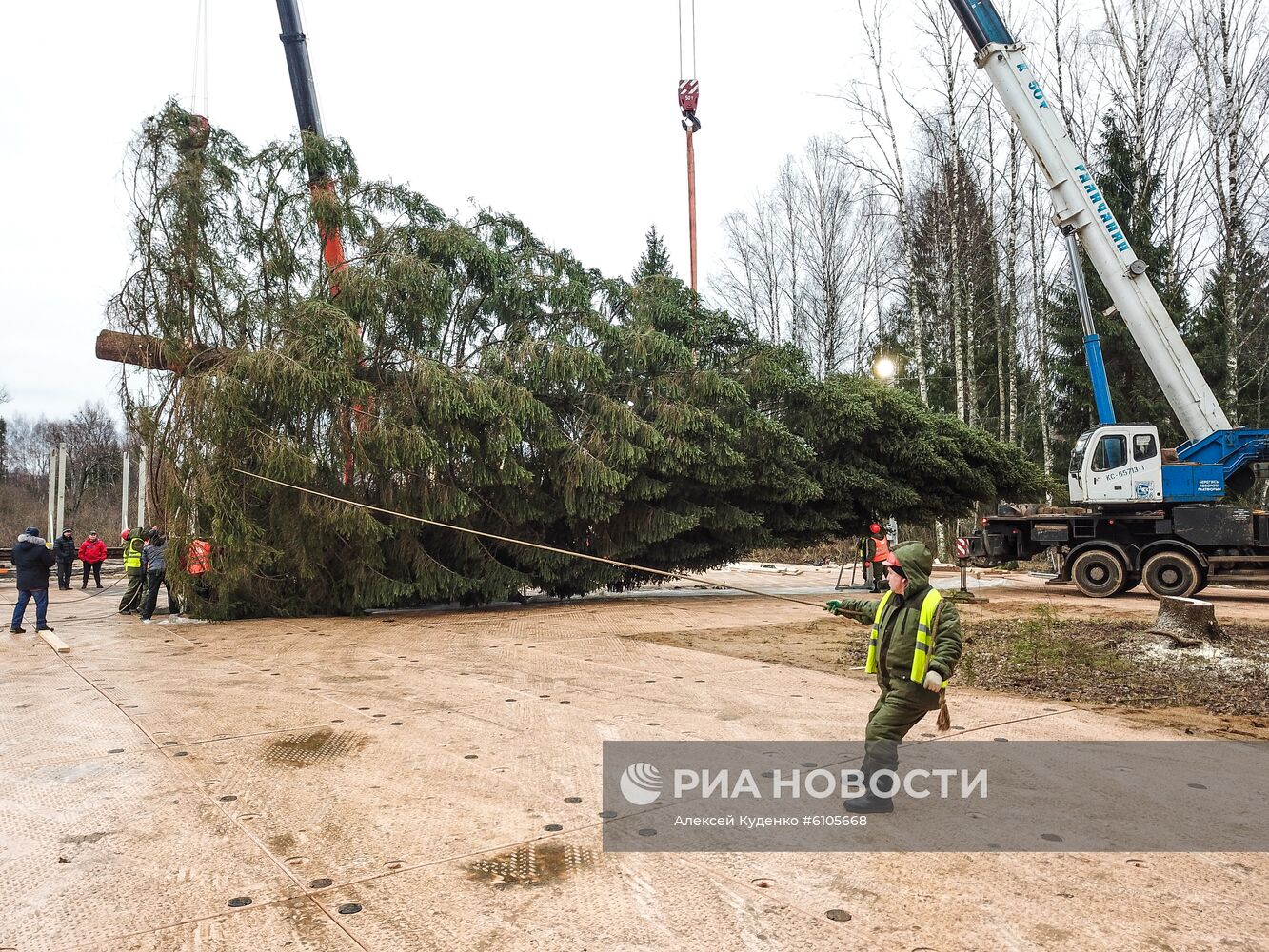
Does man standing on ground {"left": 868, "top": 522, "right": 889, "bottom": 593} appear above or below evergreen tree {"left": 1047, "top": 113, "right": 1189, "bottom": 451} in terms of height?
below

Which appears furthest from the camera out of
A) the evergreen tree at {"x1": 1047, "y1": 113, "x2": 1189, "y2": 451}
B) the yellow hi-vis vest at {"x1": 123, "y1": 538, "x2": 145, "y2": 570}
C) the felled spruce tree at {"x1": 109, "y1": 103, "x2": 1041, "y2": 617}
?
the evergreen tree at {"x1": 1047, "y1": 113, "x2": 1189, "y2": 451}

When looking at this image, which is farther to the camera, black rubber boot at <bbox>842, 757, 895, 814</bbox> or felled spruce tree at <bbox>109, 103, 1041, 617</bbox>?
felled spruce tree at <bbox>109, 103, 1041, 617</bbox>

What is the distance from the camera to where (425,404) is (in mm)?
14336

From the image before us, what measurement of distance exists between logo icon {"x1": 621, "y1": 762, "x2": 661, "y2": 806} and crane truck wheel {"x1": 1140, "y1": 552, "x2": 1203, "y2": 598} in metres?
14.7

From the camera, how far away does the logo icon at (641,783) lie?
479 centimetres

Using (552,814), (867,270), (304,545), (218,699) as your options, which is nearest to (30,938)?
(552,814)

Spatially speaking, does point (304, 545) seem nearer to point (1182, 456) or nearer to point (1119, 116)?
point (1182, 456)

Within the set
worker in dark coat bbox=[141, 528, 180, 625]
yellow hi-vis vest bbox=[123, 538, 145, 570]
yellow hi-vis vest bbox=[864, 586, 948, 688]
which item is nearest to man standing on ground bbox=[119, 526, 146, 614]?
yellow hi-vis vest bbox=[123, 538, 145, 570]

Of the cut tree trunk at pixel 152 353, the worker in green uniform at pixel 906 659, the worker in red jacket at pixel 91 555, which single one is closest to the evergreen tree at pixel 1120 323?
the cut tree trunk at pixel 152 353

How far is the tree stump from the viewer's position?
965cm

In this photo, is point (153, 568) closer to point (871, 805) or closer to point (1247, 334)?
point (871, 805)

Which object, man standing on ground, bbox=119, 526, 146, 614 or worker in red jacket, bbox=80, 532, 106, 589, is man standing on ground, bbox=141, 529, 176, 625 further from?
worker in red jacket, bbox=80, 532, 106, 589

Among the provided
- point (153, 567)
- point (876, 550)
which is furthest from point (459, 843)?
point (876, 550)

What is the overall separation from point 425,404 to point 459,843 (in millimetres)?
10983
